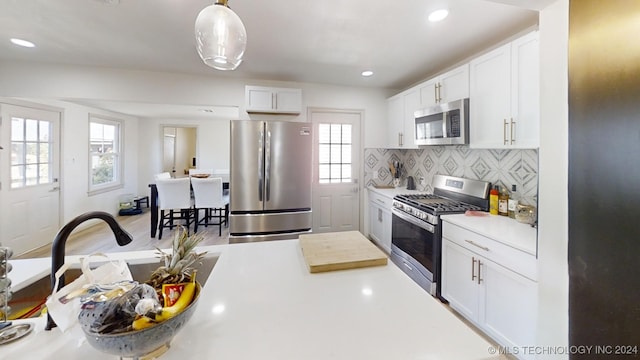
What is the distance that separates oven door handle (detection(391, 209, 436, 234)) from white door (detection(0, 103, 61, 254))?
4750 mm

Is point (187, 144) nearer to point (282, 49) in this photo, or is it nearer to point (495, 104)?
point (282, 49)

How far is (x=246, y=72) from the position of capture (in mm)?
3258

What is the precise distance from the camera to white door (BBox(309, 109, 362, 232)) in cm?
385

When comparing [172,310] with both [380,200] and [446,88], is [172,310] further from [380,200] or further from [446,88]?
[380,200]

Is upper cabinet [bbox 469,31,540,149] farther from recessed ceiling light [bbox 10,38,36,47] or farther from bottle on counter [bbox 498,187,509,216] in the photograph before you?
recessed ceiling light [bbox 10,38,36,47]

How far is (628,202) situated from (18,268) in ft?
8.24

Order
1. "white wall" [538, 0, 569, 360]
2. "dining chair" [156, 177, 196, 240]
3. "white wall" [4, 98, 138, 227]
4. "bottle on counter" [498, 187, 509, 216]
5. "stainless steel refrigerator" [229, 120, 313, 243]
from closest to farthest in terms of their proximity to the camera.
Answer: "white wall" [538, 0, 569, 360] < "bottle on counter" [498, 187, 509, 216] < "stainless steel refrigerator" [229, 120, 313, 243] < "white wall" [4, 98, 138, 227] < "dining chair" [156, 177, 196, 240]

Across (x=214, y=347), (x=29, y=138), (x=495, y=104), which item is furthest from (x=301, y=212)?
(x=29, y=138)

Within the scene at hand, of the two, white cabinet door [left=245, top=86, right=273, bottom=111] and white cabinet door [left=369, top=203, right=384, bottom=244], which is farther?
white cabinet door [left=369, top=203, right=384, bottom=244]

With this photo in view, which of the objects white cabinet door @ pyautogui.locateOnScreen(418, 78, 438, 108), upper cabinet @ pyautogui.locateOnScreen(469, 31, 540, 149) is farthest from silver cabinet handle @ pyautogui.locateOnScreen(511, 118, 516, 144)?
white cabinet door @ pyautogui.locateOnScreen(418, 78, 438, 108)

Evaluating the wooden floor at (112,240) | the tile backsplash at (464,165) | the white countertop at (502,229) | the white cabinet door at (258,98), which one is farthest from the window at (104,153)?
the white countertop at (502,229)

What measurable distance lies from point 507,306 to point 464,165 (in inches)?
61.2

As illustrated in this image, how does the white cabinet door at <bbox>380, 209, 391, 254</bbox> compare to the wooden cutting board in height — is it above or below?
below

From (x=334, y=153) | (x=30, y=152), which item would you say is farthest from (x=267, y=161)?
(x=30, y=152)
